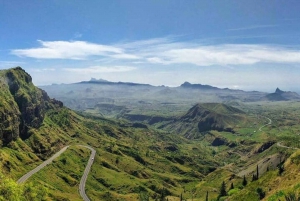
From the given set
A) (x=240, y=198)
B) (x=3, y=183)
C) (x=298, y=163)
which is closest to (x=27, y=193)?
(x=3, y=183)

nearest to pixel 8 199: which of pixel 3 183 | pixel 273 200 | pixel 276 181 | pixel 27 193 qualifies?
pixel 3 183

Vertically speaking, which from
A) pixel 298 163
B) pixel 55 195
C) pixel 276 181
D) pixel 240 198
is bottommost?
pixel 55 195

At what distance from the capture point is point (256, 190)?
415 ft

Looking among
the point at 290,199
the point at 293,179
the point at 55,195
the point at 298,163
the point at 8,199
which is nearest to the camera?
the point at 290,199

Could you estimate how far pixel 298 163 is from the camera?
126 m

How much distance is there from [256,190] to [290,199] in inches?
2398

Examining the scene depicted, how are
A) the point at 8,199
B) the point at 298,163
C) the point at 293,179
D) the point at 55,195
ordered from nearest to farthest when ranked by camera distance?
the point at 8,199
the point at 293,179
the point at 298,163
the point at 55,195

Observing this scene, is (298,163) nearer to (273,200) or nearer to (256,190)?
(256,190)

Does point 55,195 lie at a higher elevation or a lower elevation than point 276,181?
lower

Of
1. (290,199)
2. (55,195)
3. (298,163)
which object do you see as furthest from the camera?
(55,195)

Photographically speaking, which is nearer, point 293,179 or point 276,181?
point 293,179

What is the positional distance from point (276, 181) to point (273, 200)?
47.1 m

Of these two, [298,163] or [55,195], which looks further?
[55,195]

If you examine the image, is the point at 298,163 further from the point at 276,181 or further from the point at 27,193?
the point at 27,193
